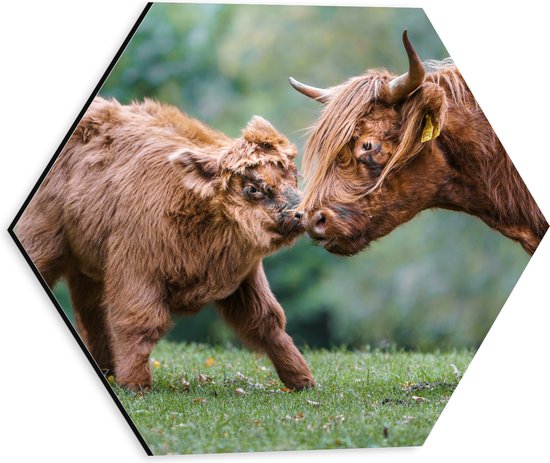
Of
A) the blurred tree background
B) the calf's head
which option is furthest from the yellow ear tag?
the blurred tree background

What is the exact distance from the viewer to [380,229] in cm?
529

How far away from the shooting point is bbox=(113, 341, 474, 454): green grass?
518 centimetres

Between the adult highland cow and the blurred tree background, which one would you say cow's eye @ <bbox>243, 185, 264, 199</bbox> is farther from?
the blurred tree background

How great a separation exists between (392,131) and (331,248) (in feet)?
2.46

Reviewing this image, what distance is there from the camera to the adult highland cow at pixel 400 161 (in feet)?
16.7

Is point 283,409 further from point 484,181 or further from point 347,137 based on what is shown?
point 484,181

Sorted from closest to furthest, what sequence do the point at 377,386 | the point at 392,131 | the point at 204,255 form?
the point at 392,131 → the point at 204,255 → the point at 377,386

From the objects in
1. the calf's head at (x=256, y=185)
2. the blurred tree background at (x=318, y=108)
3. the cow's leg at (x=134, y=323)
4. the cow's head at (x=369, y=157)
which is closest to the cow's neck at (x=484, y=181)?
the cow's head at (x=369, y=157)

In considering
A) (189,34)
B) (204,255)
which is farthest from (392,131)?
(189,34)

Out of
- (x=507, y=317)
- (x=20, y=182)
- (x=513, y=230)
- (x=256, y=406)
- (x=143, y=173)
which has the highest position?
(x=513, y=230)

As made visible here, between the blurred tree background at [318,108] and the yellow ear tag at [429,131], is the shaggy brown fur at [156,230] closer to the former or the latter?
the blurred tree background at [318,108]

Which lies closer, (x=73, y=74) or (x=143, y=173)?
(x=73, y=74)

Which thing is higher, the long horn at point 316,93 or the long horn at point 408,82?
the long horn at point 408,82

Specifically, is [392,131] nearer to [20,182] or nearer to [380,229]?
[380,229]
